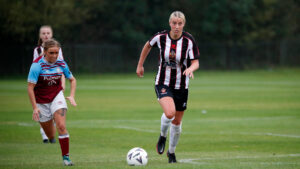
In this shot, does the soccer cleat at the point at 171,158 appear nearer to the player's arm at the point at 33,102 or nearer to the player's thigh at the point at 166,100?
the player's thigh at the point at 166,100

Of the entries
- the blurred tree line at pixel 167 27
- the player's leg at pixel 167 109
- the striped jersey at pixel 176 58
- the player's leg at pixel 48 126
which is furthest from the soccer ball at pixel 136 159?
the blurred tree line at pixel 167 27

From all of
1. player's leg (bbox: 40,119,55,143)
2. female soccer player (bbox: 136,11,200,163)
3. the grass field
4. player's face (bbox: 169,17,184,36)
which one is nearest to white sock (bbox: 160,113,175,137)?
female soccer player (bbox: 136,11,200,163)

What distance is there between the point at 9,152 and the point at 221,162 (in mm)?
4189

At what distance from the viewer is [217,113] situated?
19281 mm

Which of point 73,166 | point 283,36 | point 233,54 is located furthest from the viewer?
point 283,36

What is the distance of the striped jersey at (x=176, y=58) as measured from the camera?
9.52 metres

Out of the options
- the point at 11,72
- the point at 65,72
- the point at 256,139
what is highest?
the point at 65,72

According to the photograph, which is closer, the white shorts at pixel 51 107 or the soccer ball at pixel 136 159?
the soccer ball at pixel 136 159

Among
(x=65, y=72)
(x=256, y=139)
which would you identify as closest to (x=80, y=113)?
(x=256, y=139)

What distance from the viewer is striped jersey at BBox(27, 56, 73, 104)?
361 inches

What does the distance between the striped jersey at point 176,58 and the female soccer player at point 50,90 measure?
5.16ft

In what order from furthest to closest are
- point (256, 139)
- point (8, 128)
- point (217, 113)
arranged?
1. point (217, 113)
2. point (8, 128)
3. point (256, 139)

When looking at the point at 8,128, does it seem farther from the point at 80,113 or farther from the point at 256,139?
the point at 256,139

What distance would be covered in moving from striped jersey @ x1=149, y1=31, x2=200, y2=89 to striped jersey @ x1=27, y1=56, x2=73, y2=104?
162 cm
